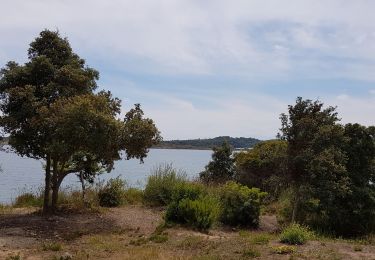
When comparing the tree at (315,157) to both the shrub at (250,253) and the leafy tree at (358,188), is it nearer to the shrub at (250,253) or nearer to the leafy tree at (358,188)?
the leafy tree at (358,188)

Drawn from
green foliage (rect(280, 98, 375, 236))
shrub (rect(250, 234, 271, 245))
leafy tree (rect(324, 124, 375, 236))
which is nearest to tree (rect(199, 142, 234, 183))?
green foliage (rect(280, 98, 375, 236))

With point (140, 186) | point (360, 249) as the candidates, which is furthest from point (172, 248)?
point (140, 186)

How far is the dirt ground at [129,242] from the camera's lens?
8305 mm

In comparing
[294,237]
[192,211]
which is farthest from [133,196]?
[294,237]

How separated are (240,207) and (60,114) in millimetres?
5242

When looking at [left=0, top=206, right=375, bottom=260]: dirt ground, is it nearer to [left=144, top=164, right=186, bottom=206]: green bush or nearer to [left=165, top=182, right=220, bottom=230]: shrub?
[left=165, top=182, right=220, bottom=230]: shrub

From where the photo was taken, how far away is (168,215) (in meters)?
11.4

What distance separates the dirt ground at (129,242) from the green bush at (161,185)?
2853 millimetres

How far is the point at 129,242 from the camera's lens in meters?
9.49

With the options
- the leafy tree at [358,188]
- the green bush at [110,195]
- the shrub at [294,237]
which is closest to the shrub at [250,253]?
the shrub at [294,237]

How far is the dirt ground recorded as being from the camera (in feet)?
27.2

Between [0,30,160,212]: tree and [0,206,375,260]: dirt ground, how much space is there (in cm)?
148

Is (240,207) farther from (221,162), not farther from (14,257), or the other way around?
(221,162)

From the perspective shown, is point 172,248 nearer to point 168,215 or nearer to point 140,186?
point 168,215
